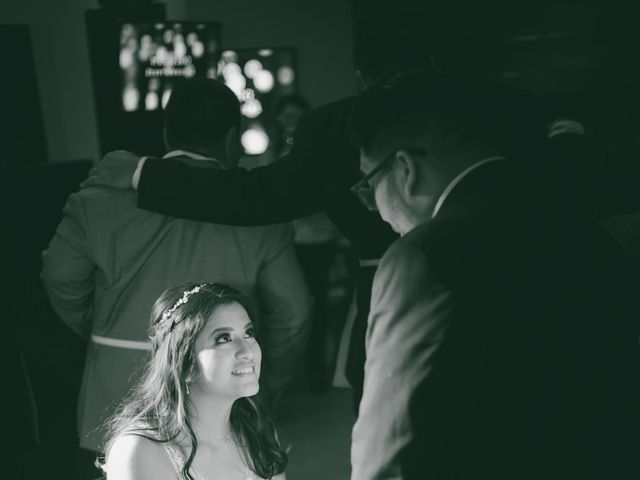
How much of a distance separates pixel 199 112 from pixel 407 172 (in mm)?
1029

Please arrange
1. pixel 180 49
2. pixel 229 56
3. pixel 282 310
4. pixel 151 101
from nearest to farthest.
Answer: pixel 282 310 → pixel 151 101 → pixel 180 49 → pixel 229 56

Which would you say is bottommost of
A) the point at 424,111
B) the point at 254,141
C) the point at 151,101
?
the point at 254,141

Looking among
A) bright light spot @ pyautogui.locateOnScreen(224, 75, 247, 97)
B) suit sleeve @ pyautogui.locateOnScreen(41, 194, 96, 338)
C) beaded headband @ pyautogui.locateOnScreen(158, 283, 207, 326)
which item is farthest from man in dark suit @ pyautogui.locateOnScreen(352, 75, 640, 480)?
bright light spot @ pyautogui.locateOnScreen(224, 75, 247, 97)

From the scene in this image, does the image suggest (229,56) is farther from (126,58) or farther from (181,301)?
(181,301)

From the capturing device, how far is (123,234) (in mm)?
1962

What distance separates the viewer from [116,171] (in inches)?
75.0

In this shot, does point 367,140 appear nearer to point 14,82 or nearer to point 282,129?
point 14,82

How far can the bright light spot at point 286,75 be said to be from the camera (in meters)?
5.88

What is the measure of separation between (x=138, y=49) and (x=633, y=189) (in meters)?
2.90

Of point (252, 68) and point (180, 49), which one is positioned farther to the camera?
point (252, 68)

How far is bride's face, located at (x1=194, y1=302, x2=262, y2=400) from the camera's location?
1.74 meters

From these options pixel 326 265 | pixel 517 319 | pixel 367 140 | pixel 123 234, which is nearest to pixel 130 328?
pixel 123 234

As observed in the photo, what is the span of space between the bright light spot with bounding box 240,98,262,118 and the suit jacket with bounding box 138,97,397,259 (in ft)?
12.7

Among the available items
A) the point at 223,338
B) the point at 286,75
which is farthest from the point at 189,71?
the point at 223,338
